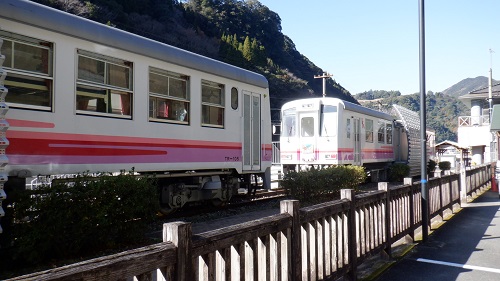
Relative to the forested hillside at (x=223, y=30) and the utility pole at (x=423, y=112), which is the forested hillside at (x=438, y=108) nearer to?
the forested hillside at (x=223, y=30)

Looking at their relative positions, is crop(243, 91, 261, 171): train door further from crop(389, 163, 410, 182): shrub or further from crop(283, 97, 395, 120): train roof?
crop(389, 163, 410, 182): shrub

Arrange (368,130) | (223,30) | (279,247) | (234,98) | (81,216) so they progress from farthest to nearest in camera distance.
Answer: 1. (223,30)
2. (368,130)
3. (234,98)
4. (81,216)
5. (279,247)

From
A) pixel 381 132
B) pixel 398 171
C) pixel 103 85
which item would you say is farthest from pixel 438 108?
pixel 103 85

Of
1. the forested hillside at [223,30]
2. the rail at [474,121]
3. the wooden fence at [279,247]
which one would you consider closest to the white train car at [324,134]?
the wooden fence at [279,247]

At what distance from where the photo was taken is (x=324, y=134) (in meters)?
15.9

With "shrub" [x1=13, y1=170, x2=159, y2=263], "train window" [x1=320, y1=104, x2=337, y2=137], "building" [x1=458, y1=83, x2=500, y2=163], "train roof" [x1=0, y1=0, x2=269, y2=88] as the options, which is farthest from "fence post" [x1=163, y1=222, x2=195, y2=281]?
"building" [x1=458, y1=83, x2=500, y2=163]

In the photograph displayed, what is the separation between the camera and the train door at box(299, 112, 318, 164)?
53.3 ft

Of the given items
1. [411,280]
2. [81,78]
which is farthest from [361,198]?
[81,78]

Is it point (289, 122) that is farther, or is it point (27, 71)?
point (289, 122)

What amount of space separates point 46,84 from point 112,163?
1679mm

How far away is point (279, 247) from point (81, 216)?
10.7 ft

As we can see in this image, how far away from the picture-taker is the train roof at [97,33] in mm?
5902

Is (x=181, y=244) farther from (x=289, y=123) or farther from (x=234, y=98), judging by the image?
(x=289, y=123)

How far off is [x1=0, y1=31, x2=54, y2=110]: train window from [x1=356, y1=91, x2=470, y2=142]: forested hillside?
4059 inches
